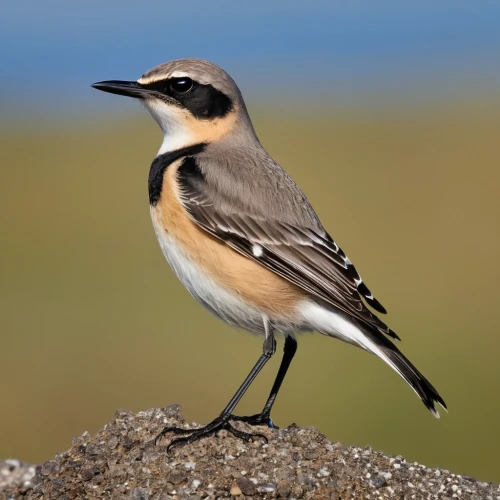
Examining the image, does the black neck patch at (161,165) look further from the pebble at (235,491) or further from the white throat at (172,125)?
the pebble at (235,491)

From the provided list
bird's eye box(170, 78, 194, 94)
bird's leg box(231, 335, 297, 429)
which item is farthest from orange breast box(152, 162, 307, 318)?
bird's eye box(170, 78, 194, 94)

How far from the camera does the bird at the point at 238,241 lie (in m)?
8.76

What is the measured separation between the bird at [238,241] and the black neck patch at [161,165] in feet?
0.04

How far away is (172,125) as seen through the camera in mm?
9609

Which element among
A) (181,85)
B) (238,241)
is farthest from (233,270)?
(181,85)

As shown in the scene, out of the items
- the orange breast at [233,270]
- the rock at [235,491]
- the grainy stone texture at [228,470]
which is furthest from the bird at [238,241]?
the rock at [235,491]

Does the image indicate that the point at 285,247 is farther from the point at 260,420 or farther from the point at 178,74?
the point at 178,74

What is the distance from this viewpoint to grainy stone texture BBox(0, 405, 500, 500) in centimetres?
772

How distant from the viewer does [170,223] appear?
352 inches

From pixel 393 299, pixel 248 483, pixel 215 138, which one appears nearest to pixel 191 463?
pixel 248 483

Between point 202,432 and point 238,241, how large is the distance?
1742 mm

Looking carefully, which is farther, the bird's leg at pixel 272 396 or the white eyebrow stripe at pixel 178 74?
the white eyebrow stripe at pixel 178 74

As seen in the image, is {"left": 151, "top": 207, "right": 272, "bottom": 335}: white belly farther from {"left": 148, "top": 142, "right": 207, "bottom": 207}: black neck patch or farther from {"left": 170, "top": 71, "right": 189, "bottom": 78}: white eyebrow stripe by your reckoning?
{"left": 170, "top": 71, "right": 189, "bottom": 78}: white eyebrow stripe

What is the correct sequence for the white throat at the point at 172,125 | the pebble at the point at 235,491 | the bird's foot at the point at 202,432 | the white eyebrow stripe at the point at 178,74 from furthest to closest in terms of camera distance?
the white throat at the point at 172,125 → the white eyebrow stripe at the point at 178,74 → the bird's foot at the point at 202,432 → the pebble at the point at 235,491
